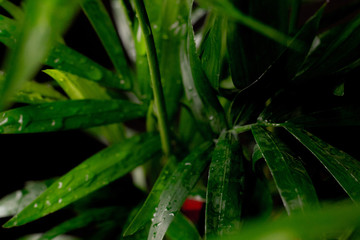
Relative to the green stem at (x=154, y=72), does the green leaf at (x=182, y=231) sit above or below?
below

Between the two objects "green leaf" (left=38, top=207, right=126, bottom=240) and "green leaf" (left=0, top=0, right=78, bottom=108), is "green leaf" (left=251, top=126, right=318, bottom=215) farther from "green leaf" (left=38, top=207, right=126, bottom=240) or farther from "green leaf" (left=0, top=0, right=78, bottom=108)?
"green leaf" (left=38, top=207, right=126, bottom=240)

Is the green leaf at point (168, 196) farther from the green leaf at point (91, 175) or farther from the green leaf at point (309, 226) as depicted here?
the green leaf at point (309, 226)

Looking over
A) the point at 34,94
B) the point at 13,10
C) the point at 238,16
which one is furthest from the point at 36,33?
the point at 13,10

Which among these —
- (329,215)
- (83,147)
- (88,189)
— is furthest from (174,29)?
(83,147)

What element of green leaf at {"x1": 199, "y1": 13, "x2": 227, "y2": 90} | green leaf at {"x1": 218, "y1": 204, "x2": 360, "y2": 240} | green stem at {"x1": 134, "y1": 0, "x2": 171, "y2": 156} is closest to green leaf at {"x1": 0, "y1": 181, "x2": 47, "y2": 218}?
green stem at {"x1": 134, "y1": 0, "x2": 171, "y2": 156}

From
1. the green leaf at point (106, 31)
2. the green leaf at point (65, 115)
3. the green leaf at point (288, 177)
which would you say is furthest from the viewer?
the green leaf at point (106, 31)

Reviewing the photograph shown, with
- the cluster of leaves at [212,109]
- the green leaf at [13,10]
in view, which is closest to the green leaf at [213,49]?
the cluster of leaves at [212,109]

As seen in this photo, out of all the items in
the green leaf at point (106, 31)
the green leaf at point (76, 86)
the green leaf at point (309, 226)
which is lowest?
the green leaf at point (309, 226)

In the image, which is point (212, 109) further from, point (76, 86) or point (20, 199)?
point (20, 199)
